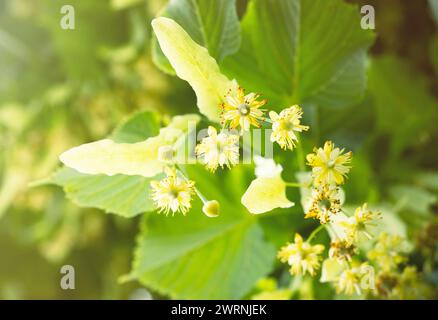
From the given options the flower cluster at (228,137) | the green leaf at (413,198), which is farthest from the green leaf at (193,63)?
the green leaf at (413,198)

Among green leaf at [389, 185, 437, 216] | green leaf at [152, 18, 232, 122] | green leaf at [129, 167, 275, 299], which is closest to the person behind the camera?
green leaf at [152, 18, 232, 122]

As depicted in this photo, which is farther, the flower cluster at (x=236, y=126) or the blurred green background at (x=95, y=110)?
the blurred green background at (x=95, y=110)

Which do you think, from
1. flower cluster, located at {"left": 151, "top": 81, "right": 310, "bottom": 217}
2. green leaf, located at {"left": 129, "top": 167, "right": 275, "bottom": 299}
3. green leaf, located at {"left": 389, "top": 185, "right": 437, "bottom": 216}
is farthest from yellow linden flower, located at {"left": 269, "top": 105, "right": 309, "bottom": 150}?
green leaf, located at {"left": 389, "top": 185, "right": 437, "bottom": 216}

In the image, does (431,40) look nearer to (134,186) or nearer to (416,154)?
(416,154)

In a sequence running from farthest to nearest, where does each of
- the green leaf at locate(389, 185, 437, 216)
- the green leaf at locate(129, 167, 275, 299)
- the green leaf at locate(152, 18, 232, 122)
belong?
the green leaf at locate(389, 185, 437, 216)
the green leaf at locate(129, 167, 275, 299)
the green leaf at locate(152, 18, 232, 122)

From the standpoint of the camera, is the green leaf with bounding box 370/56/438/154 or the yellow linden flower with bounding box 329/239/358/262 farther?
the green leaf with bounding box 370/56/438/154

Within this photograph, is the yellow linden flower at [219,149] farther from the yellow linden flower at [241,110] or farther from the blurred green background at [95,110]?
the blurred green background at [95,110]

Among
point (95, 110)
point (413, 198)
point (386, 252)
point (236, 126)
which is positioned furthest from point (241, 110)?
point (95, 110)

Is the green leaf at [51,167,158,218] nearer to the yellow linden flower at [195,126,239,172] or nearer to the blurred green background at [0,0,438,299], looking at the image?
the yellow linden flower at [195,126,239,172]
